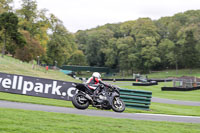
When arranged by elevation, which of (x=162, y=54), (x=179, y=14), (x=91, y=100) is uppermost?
(x=179, y=14)

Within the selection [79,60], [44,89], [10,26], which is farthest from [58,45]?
[44,89]

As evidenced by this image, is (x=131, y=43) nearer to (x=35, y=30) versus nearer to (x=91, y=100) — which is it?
(x=35, y=30)

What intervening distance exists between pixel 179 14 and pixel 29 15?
6809 centimetres

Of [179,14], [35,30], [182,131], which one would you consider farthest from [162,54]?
[182,131]

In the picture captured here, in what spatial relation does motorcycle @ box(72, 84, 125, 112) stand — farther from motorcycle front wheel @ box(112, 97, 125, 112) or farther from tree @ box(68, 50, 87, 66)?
tree @ box(68, 50, 87, 66)

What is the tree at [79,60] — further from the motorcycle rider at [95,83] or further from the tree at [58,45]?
the motorcycle rider at [95,83]

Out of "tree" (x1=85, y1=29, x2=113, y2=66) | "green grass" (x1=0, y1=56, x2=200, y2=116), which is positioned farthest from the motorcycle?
"tree" (x1=85, y1=29, x2=113, y2=66)

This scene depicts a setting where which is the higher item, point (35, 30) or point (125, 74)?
point (35, 30)

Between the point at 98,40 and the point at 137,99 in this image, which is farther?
the point at 98,40

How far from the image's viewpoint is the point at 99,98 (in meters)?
11.7

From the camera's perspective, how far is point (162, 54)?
101312 millimetres

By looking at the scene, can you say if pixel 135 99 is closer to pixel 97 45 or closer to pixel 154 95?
pixel 154 95

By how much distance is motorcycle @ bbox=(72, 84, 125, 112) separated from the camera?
37.6ft

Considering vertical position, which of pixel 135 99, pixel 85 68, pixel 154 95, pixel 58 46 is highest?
pixel 58 46
